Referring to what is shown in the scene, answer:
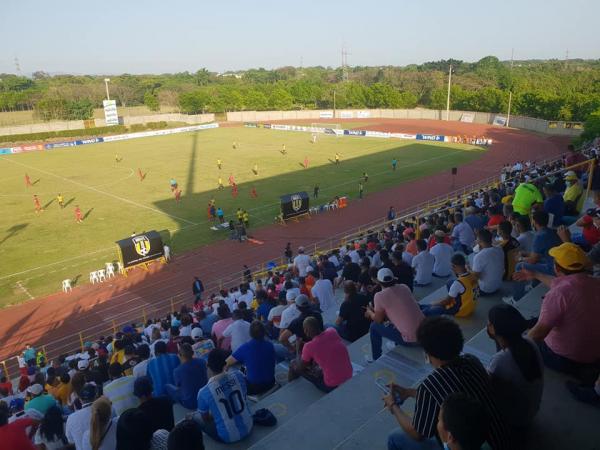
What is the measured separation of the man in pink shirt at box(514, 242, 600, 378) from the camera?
14.7 feet

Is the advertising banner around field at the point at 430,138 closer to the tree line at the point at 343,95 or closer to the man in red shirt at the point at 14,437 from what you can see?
Result: the tree line at the point at 343,95

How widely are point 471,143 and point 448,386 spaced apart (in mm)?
60901

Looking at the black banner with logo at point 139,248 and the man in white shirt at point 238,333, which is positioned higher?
the man in white shirt at point 238,333

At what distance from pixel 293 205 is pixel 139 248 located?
33.3 ft

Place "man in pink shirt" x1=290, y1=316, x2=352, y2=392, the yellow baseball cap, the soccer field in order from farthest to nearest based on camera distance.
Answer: the soccer field < "man in pink shirt" x1=290, y1=316, x2=352, y2=392 < the yellow baseball cap

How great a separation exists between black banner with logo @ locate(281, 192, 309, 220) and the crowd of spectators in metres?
18.7

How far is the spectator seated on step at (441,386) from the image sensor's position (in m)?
3.50

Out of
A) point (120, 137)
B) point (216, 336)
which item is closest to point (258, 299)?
point (216, 336)

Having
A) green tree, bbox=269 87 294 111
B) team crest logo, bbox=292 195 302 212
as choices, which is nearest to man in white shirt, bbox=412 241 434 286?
team crest logo, bbox=292 195 302 212

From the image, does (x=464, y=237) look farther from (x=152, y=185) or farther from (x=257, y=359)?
(x=152, y=185)

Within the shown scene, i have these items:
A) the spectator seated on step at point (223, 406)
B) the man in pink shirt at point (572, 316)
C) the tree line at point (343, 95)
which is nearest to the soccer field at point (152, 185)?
the spectator seated on step at point (223, 406)

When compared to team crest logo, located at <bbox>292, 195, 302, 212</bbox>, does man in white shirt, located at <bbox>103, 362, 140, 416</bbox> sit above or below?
above

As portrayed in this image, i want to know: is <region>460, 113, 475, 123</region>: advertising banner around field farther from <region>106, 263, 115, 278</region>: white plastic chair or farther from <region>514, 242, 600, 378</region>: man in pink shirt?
<region>514, 242, 600, 378</region>: man in pink shirt

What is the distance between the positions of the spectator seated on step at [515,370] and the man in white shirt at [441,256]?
20.4 ft
